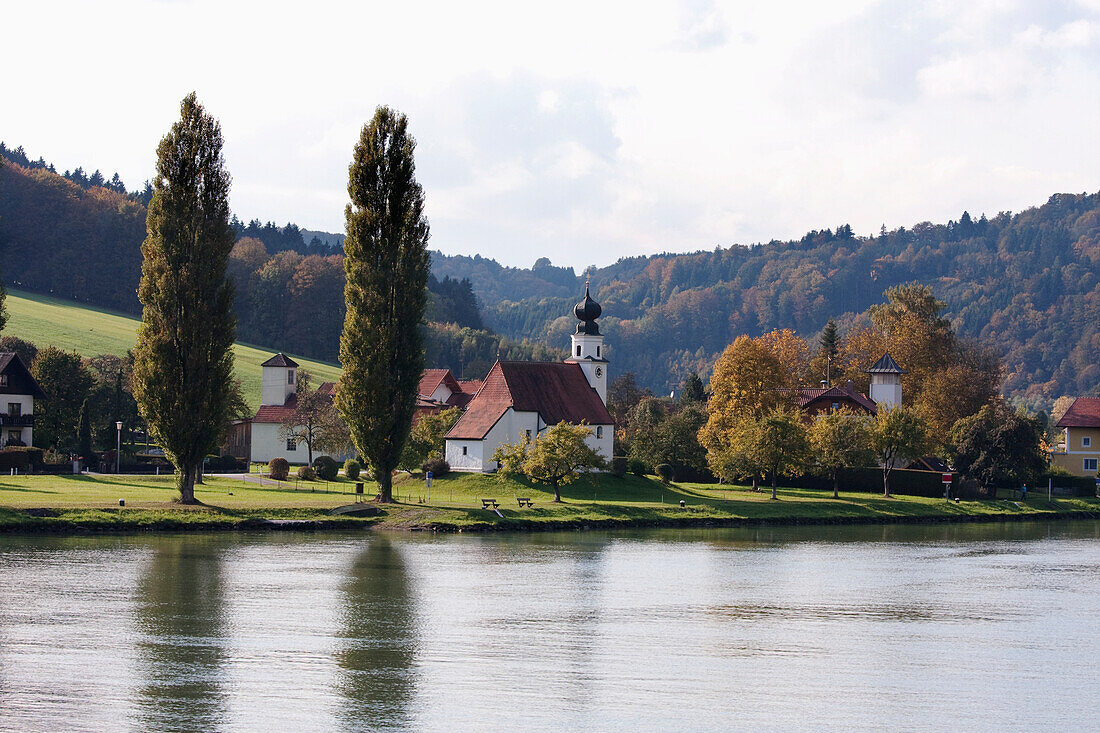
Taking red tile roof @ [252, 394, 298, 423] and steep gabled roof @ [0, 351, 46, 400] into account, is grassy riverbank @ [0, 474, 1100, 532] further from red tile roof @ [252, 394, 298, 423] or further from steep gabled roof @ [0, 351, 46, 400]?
red tile roof @ [252, 394, 298, 423]

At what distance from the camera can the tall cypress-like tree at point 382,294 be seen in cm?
5919

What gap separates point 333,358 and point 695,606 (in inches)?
5394

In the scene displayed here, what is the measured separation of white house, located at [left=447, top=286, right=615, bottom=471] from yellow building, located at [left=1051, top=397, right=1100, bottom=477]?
1555 inches

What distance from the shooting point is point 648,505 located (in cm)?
6781

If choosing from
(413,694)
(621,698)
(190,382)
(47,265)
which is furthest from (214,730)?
(47,265)

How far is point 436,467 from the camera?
245 ft

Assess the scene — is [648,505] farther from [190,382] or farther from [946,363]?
[946,363]

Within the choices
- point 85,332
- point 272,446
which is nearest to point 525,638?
point 272,446

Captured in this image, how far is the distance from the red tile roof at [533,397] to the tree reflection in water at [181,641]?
34.6 meters

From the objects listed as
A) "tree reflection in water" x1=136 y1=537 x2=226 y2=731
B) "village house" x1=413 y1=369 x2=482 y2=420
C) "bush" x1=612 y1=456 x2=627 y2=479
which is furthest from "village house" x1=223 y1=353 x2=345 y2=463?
"tree reflection in water" x1=136 y1=537 x2=226 y2=731

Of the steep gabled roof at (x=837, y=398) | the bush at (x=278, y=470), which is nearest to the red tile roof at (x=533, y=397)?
the bush at (x=278, y=470)

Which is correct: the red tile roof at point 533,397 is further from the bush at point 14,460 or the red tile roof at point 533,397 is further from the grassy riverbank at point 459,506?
the bush at point 14,460

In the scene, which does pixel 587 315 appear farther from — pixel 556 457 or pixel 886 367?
pixel 556 457

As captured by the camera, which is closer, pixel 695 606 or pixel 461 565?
pixel 695 606
